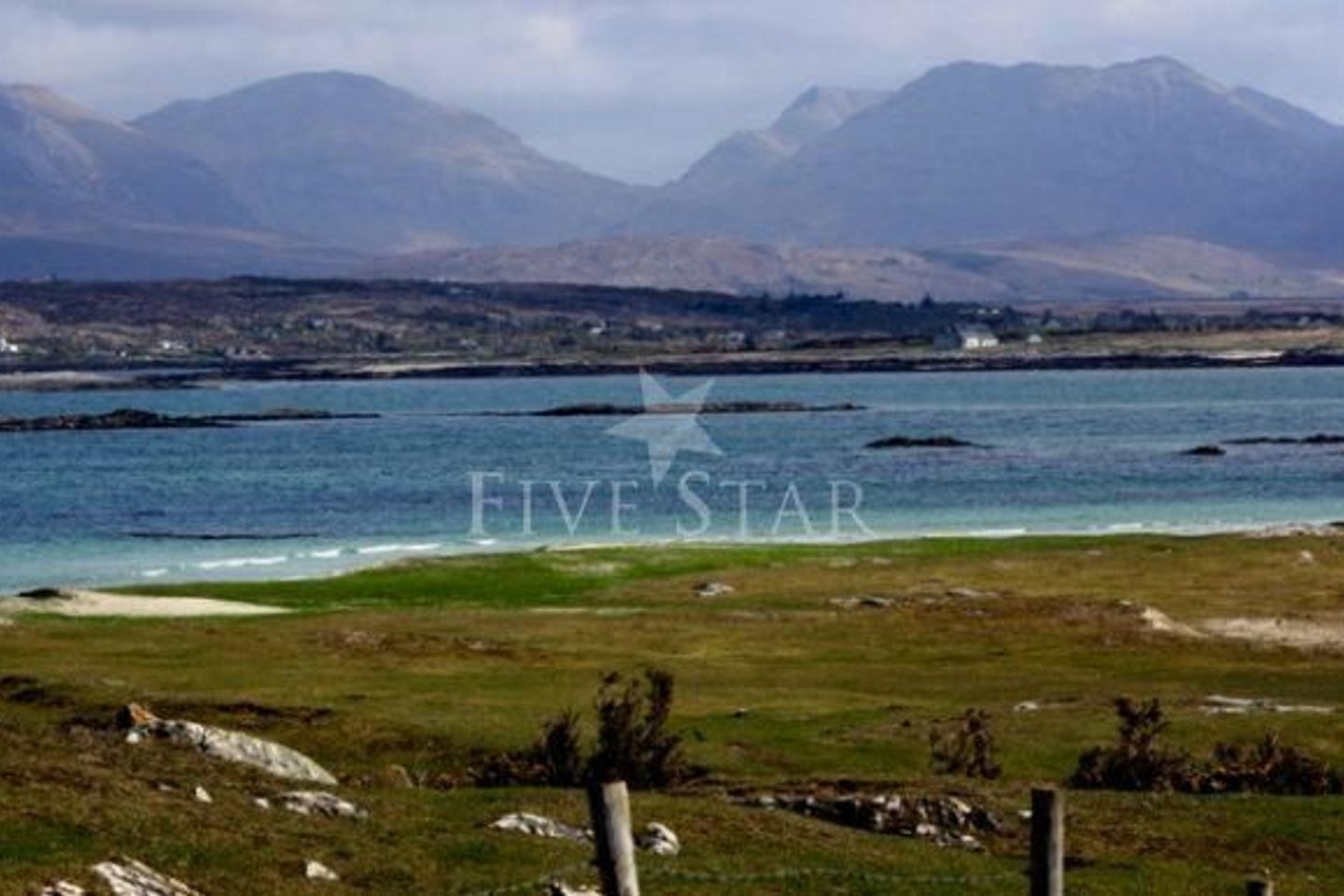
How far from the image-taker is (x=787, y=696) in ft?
140

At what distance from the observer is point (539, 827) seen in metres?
27.0

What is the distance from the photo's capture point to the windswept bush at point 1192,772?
108 ft

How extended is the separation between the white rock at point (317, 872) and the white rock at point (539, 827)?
3.03m

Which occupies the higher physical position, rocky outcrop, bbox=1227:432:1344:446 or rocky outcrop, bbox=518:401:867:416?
rocky outcrop, bbox=1227:432:1344:446

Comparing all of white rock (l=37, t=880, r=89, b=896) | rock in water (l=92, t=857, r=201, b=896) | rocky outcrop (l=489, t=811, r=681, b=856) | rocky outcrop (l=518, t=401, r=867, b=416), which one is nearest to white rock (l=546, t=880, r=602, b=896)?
rocky outcrop (l=489, t=811, r=681, b=856)

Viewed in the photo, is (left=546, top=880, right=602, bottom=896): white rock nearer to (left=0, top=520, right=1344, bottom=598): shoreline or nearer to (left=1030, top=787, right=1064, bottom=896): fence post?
(left=1030, top=787, right=1064, bottom=896): fence post

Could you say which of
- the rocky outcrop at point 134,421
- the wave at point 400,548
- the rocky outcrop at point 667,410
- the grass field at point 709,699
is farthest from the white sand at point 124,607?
the rocky outcrop at point 667,410

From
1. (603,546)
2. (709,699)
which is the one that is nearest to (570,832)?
(709,699)

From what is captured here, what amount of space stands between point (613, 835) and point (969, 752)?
16.6 meters

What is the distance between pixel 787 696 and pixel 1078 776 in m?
9.45

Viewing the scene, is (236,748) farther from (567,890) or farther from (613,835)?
(613,835)

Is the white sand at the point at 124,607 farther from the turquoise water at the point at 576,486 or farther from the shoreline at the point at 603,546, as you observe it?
the turquoise water at the point at 576,486

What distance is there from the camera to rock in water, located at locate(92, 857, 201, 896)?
874 inches

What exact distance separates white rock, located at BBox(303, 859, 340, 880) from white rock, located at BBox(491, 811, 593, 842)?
9.92 feet
